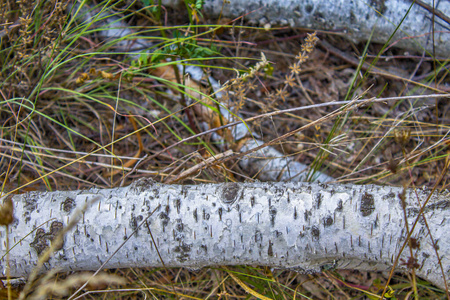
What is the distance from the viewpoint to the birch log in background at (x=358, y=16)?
1.77 metres

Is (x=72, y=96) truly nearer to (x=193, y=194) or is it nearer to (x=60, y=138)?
(x=60, y=138)

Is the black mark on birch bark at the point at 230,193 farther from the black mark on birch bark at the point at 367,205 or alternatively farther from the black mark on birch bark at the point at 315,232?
the black mark on birch bark at the point at 367,205

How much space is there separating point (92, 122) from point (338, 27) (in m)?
1.60

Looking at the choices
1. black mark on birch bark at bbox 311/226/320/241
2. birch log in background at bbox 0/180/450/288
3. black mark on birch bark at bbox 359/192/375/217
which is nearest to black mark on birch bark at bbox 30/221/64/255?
birch log in background at bbox 0/180/450/288

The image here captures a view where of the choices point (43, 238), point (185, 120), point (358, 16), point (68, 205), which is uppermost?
point (358, 16)

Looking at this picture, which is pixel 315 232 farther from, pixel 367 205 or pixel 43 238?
pixel 43 238

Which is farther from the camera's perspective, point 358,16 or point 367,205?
point 358,16

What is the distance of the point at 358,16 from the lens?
181cm

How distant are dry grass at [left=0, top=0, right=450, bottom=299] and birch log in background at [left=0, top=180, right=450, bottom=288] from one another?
0.21m

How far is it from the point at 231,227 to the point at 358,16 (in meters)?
1.48

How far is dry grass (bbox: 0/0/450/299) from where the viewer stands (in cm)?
145


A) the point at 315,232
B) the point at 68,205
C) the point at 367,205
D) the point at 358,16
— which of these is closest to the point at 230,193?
the point at 315,232

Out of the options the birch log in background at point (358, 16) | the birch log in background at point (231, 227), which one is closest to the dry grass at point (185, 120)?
the birch log in background at point (358, 16)

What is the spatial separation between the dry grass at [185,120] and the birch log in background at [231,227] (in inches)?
8.4
